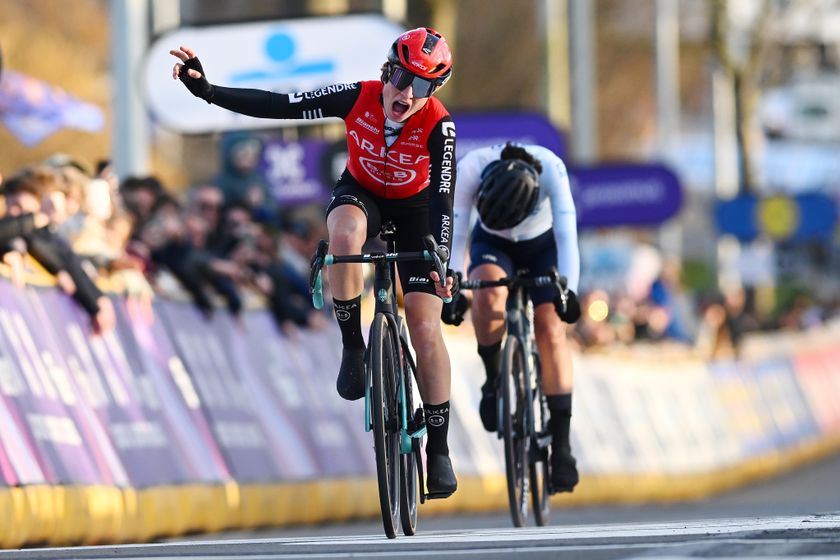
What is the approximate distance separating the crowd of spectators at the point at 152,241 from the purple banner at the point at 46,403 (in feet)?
0.73

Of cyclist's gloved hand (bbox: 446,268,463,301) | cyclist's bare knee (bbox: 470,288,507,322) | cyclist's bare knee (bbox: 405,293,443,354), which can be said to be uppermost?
cyclist's gloved hand (bbox: 446,268,463,301)

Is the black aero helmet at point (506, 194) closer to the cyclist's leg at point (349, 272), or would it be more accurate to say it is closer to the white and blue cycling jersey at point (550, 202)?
the white and blue cycling jersey at point (550, 202)

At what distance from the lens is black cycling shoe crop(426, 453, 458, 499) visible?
9.84 meters

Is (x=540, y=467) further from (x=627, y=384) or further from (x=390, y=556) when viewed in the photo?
(x=627, y=384)

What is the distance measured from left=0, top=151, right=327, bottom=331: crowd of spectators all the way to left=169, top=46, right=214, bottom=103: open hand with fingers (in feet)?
6.77

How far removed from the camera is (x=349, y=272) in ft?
31.8

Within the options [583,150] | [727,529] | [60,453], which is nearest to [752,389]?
[583,150]

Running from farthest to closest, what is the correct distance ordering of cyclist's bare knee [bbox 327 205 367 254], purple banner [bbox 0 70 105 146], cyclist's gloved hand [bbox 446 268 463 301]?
purple banner [bbox 0 70 105 146]
cyclist's gloved hand [bbox 446 268 463 301]
cyclist's bare knee [bbox 327 205 367 254]

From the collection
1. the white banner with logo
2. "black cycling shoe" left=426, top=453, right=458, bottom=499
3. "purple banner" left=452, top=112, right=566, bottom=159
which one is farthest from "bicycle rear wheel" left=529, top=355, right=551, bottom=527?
"purple banner" left=452, top=112, right=566, bottom=159

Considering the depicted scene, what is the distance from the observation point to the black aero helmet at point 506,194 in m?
11.0

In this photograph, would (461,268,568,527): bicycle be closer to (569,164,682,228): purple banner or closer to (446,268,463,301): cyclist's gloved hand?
(446,268,463,301): cyclist's gloved hand

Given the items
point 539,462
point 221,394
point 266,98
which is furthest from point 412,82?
point 221,394

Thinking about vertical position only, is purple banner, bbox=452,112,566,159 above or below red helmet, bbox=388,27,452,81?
below

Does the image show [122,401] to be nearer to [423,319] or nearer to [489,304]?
[489,304]
